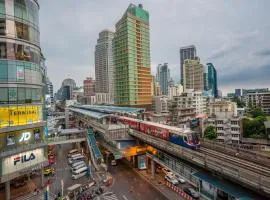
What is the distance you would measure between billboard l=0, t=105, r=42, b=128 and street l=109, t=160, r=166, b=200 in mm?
20041

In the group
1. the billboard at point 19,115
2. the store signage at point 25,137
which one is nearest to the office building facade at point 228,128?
the billboard at point 19,115

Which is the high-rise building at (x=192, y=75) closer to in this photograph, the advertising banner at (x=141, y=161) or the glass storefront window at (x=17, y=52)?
the advertising banner at (x=141, y=161)

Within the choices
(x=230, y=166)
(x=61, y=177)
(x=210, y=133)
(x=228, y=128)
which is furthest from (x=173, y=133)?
(x=228, y=128)

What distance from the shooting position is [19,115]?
36125 mm

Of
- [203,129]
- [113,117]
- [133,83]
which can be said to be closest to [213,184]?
[113,117]

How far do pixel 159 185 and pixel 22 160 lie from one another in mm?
25298

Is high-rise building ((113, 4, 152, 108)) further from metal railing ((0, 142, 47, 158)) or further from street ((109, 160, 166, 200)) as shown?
metal railing ((0, 142, 47, 158))

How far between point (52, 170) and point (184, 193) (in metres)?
31.3

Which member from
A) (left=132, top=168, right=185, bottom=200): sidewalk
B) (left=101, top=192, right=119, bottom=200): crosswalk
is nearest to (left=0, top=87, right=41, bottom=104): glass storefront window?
(left=101, top=192, right=119, bottom=200): crosswalk

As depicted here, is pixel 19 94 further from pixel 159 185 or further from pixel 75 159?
pixel 159 185

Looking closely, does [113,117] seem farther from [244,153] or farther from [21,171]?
[244,153]

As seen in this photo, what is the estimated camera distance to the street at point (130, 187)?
35.8 meters

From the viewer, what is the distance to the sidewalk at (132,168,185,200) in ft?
116

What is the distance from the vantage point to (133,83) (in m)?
109
